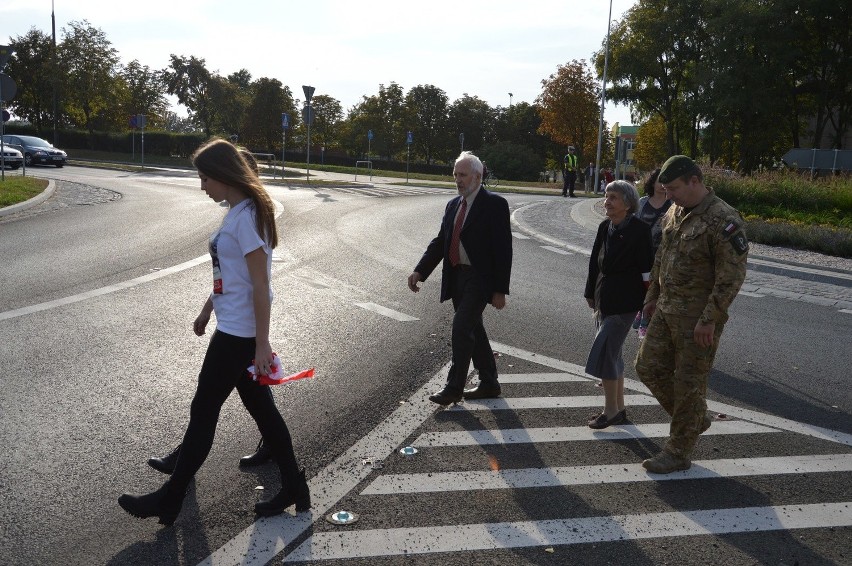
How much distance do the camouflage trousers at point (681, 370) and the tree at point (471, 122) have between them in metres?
83.3

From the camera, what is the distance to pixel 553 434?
520 centimetres

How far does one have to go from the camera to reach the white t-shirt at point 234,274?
3.65m

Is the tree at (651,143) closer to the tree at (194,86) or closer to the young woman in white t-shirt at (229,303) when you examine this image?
the tree at (194,86)

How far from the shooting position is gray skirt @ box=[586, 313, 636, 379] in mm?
5371

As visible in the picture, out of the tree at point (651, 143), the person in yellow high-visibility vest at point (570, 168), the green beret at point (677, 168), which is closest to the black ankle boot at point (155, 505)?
the green beret at point (677, 168)

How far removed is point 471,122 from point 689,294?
282 ft

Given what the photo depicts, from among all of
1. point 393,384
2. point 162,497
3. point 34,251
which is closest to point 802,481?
point 393,384

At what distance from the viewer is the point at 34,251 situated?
11.7m

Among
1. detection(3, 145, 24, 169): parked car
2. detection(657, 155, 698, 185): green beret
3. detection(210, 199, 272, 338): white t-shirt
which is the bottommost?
detection(3, 145, 24, 169): parked car

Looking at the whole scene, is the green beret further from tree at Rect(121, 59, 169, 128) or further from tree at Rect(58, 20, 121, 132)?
tree at Rect(121, 59, 169, 128)

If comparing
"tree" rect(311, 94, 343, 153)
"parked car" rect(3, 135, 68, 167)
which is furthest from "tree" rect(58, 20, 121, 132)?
"tree" rect(311, 94, 343, 153)

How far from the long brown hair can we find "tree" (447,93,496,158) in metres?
84.2

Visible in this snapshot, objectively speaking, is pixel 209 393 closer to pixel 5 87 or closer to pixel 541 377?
pixel 541 377

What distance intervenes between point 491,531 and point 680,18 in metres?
52.2
